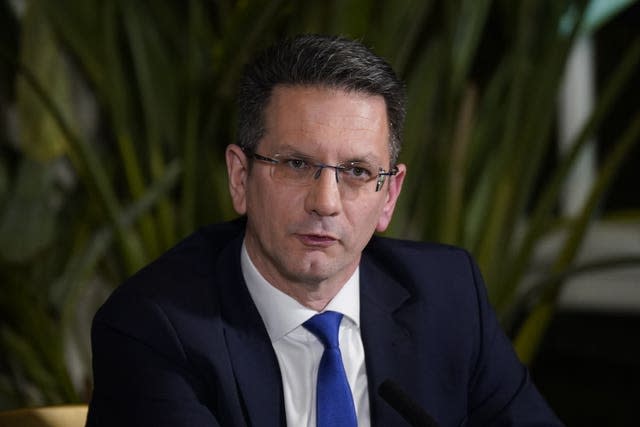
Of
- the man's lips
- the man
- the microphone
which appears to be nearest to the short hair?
the man

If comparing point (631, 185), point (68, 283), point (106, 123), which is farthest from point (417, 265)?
point (106, 123)

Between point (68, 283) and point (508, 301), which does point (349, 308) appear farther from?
point (68, 283)

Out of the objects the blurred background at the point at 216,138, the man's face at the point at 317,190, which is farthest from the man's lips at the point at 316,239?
the blurred background at the point at 216,138

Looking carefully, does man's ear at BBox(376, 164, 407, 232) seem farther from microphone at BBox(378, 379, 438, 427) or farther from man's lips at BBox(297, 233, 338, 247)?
microphone at BBox(378, 379, 438, 427)

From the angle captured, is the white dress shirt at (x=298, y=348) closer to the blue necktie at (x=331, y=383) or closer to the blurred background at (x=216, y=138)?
the blue necktie at (x=331, y=383)

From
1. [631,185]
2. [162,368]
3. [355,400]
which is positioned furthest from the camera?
[631,185]

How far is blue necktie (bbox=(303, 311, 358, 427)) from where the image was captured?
37.0 inches

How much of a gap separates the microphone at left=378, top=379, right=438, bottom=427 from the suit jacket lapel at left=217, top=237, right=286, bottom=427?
6.3 inches

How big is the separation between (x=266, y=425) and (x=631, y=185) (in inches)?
70.6

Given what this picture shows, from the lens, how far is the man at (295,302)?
2.94 feet

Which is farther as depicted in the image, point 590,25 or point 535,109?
point 590,25

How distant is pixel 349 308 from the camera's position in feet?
3.33

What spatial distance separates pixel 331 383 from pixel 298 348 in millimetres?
61

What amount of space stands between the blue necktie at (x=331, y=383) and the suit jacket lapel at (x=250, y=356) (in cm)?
5
